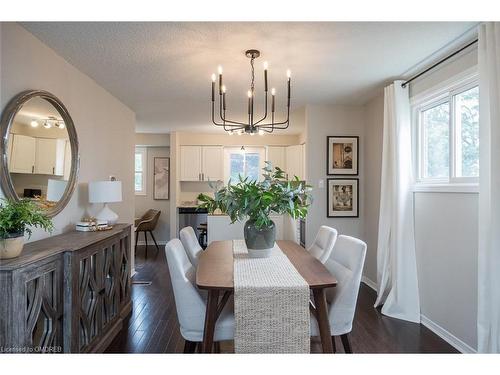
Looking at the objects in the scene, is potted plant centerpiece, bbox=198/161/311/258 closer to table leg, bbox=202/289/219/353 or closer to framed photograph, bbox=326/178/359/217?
table leg, bbox=202/289/219/353

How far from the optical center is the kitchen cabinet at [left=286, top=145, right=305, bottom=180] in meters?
5.76

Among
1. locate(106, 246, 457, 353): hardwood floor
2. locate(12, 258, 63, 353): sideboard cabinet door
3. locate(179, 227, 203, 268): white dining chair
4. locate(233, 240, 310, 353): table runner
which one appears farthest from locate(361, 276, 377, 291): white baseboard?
locate(12, 258, 63, 353): sideboard cabinet door

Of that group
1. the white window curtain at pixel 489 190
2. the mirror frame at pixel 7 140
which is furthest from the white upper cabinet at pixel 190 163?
the white window curtain at pixel 489 190

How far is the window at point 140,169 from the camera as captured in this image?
6.67 metres

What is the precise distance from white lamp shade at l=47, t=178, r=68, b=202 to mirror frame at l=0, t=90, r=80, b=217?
1.5 inches

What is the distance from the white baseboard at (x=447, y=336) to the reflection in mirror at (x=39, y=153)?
11.0ft

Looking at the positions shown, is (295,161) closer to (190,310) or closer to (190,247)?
(190,247)

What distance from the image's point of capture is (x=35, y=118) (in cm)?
229

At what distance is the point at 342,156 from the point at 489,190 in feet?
→ 7.33

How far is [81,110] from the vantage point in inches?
119

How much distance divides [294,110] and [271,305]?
11.1 ft

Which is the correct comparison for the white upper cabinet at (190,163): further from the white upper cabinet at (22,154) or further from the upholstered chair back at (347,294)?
the upholstered chair back at (347,294)
